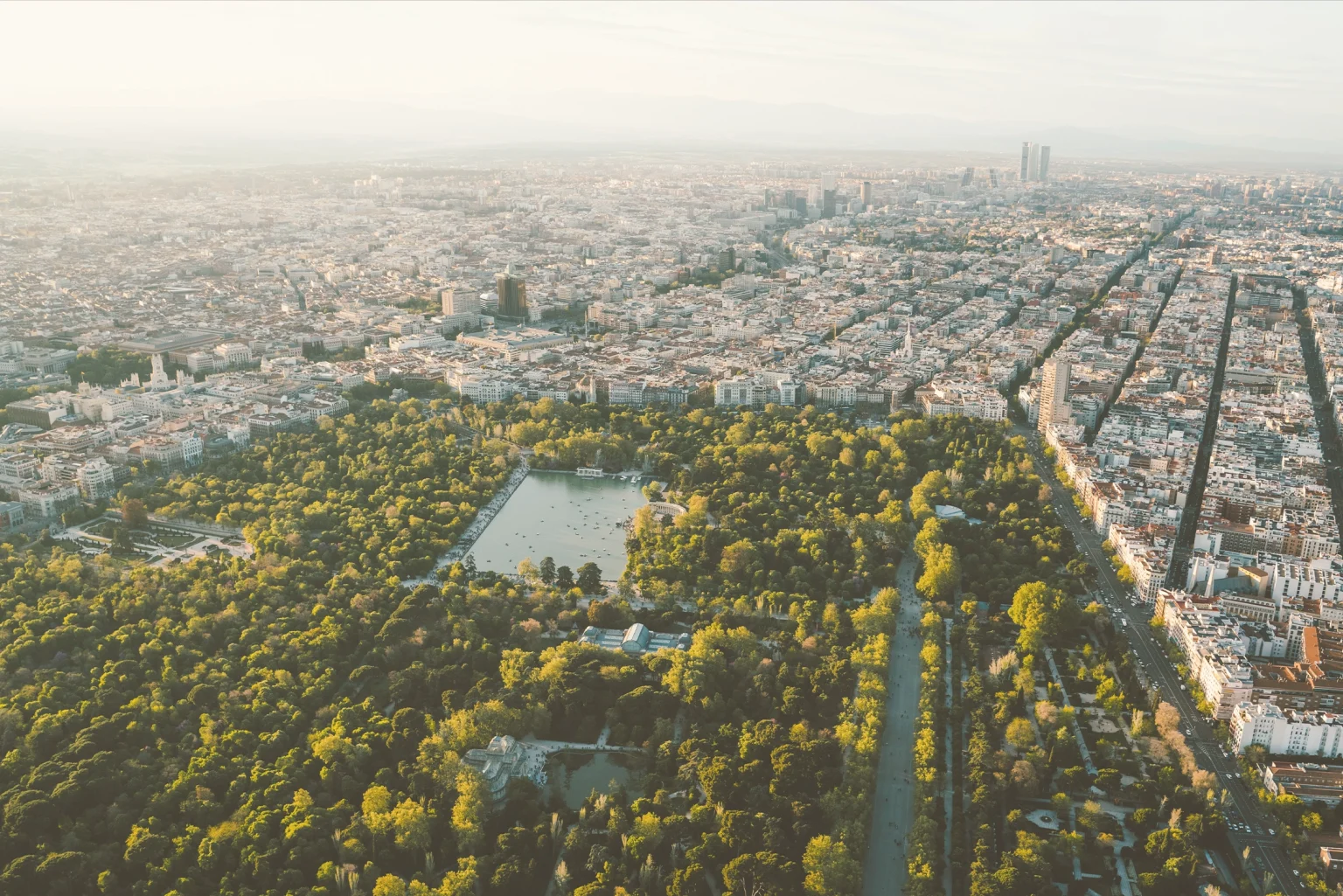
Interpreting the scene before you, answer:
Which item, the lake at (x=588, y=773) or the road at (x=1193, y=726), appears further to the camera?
the lake at (x=588, y=773)

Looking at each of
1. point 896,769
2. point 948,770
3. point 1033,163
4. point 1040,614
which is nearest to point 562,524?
point 1040,614

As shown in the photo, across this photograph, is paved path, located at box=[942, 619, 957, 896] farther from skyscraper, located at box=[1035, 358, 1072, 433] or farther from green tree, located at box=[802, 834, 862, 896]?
skyscraper, located at box=[1035, 358, 1072, 433]

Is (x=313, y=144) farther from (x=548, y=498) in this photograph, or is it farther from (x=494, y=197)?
(x=548, y=498)

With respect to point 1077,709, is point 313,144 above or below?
above

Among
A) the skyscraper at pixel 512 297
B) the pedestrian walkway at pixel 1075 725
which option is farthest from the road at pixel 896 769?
the skyscraper at pixel 512 297

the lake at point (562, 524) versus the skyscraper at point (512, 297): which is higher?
the skyscraper at point (512, 297)

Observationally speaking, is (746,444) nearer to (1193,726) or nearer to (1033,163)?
(1193,726)

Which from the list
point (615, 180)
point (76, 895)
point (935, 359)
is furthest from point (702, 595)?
point (615, 180)

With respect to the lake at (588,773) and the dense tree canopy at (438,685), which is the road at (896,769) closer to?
the dense tree canopy at (438,685)
